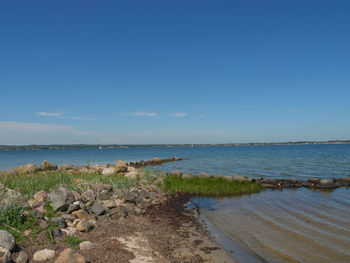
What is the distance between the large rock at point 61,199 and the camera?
877cm

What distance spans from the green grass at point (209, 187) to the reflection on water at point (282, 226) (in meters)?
1.21

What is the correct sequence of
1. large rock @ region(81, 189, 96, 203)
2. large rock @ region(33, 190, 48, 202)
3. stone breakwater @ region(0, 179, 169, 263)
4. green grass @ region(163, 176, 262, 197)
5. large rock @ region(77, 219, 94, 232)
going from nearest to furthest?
1. stone breakwater @ region(0, 179, 169, 263)
2. large rock @ region(77, 219, 94, 232)
3. large rock @ region(33, 190, 48, 202)
4. large rock @ region(81, 189, 96, 203)
5. green grass @ region(163, 176, 262, 197)

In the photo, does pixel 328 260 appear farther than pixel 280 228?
No

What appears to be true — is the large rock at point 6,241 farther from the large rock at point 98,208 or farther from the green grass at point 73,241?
the large rock at point 98,208

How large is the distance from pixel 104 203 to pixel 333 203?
13.0 m

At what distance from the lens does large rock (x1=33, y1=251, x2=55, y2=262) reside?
561 centimetres

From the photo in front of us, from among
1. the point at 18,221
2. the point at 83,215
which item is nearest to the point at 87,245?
the point at 18,221

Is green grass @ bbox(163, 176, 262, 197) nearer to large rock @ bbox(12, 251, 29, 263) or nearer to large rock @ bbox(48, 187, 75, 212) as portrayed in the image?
large rock @ bbox(48, 187, 75, 212)

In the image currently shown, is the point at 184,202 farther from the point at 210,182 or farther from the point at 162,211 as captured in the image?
the point at 210,182

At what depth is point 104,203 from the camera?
10.4m

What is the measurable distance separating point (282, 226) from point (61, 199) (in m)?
8.67

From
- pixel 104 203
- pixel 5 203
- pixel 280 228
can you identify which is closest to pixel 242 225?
pixel 280 228

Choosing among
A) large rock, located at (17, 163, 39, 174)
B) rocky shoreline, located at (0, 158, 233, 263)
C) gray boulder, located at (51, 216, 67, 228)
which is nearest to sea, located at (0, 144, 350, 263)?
rocky shoreline, located at (0, 158, 233, 263)

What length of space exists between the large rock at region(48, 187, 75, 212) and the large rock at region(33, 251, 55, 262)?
3128mm
